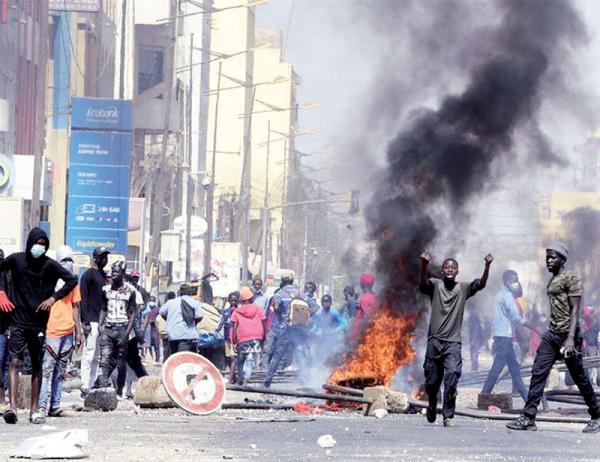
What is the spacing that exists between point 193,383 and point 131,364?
3.21 m

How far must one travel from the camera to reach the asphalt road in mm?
13164

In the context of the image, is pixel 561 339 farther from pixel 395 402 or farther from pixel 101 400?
pixel 101 400

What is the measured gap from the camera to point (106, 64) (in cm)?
6531

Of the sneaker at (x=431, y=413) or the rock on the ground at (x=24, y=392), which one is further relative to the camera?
the rock on the ground at (x=24, y=392)

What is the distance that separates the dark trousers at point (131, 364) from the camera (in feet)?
67.4

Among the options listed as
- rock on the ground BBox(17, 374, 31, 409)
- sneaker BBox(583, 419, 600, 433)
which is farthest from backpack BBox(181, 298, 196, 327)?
sneaker BBox(583, 419, 600, 433)

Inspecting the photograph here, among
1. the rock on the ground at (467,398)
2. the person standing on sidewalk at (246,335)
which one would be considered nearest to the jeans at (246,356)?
the person standing on sidewalk at (246,335)

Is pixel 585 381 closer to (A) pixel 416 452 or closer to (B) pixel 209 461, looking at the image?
(A) pixel 416 452

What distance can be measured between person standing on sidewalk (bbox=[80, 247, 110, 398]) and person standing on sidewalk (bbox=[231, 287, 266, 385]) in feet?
20.6

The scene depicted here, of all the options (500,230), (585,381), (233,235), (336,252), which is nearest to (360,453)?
(585,381)

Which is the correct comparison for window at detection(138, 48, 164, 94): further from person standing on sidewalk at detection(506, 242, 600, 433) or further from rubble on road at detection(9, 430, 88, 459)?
rubble on road at detection(9, 430, 88, 459)

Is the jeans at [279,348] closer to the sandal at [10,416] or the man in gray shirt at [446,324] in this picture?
the man in gray shirt at [446,324]

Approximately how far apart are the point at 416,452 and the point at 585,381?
10.6 ft

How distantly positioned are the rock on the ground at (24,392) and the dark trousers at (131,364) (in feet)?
7.62
